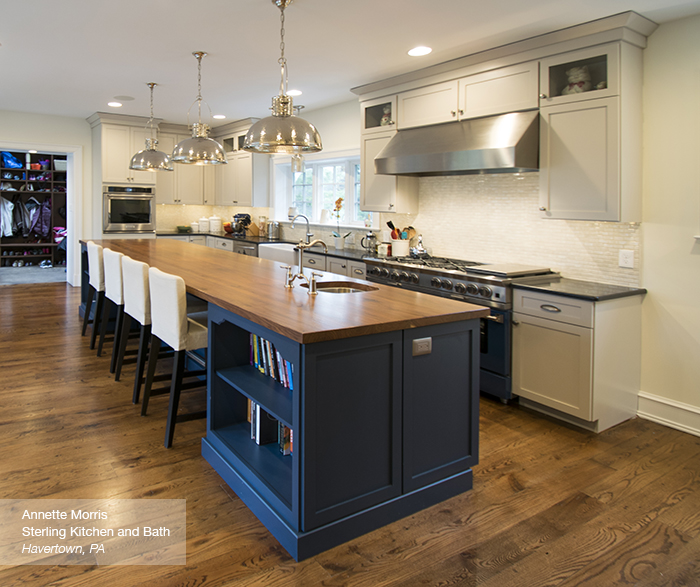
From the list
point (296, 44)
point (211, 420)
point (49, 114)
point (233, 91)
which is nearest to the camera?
point (211, 420)

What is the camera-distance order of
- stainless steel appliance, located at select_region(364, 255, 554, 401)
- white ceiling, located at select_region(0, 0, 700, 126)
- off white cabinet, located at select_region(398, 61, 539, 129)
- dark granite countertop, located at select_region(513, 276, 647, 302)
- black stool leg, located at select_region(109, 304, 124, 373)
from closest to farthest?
dark granite countertop, located at select_region(513, 276, 647, 302)
white ceiling, located at select_region(0, 0, 700, 126)
stainless steel appliance, located at select_region(364, 255, 554, 401)
off white cabinet, located at select_region(398, 61, 539, 129)
black stool leg, located at select_region(109, 304, 124, 373)

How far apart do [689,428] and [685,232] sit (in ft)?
4.05

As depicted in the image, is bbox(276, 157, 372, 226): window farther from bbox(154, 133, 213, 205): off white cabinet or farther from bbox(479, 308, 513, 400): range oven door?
Result: bbox(479, 308, 513, 400): range oven door

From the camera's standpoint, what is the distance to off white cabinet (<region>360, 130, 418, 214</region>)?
505 cm

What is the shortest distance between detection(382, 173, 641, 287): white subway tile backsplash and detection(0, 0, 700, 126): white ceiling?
1.10 meters

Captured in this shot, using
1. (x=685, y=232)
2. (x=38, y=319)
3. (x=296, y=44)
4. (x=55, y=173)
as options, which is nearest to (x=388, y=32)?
(x=296, y=44)

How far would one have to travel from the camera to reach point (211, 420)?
2797mm

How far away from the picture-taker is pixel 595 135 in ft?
11.1

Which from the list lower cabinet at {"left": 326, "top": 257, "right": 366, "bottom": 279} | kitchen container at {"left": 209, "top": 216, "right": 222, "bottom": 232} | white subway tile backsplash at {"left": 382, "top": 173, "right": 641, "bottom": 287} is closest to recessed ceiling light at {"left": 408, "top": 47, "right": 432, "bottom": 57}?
white subway tile backsplash at {"left": 382, "top": 173, "right": 641, "bottom": 287}

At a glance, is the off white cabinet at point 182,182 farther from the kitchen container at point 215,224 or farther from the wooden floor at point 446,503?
the wooden floor at point 446,503

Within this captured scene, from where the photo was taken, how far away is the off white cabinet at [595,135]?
10.8 ft

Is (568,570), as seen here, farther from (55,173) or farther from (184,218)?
(55,173)

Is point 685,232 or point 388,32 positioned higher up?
point 388,32

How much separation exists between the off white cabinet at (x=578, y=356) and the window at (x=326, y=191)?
2.74 metres
